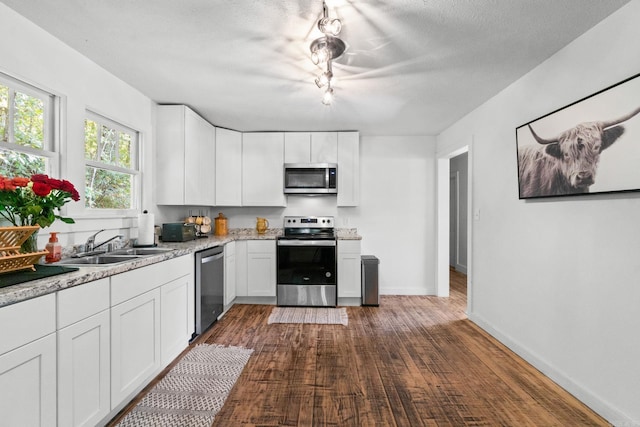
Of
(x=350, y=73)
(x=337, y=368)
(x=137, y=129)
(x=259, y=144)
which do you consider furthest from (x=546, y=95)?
(x=137, y=129)

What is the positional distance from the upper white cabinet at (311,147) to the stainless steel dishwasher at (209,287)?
1670 millimetres

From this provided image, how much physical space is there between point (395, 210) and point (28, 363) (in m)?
4.01

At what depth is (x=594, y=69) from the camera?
179 centimetres

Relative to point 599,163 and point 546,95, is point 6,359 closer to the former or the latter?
point 599,163

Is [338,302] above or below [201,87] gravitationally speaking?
below

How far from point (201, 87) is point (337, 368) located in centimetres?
269

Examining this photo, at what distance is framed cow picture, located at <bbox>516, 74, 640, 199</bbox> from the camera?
152cm

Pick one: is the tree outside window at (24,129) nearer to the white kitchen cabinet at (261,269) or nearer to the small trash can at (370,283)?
the white kitchen cabinet at (261,269)

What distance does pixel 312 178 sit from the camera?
160 inches

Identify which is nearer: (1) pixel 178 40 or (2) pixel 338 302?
(1) pixel 178 40

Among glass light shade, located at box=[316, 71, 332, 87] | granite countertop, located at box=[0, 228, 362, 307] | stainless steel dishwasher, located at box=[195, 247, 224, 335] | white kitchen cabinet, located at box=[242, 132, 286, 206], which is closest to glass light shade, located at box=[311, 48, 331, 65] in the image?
glass light shade, located at box=[316, 71, 332, 87]

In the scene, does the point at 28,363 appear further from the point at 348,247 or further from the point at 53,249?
the point at 348,247

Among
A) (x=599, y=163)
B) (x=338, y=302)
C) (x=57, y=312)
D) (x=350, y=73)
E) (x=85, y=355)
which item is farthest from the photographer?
(x=338, y=302)

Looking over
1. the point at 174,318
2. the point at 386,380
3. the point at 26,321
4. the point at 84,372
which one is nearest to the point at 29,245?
the point at 26,321
